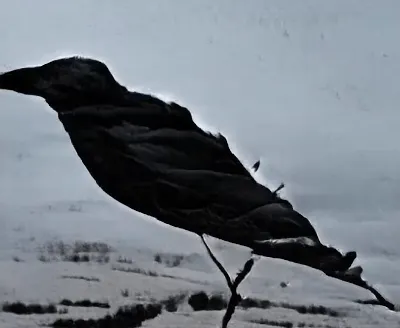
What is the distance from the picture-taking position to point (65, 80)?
43.7 inches

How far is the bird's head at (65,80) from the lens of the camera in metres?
1.11

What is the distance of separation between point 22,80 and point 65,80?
0.26 ft

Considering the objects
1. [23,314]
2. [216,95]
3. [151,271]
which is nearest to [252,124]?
[216,95]

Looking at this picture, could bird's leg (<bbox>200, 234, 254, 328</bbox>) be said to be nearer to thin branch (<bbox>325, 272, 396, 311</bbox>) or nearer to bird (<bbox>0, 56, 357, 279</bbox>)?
bird (<bbox>0, 56, 357, 279</bbox>)

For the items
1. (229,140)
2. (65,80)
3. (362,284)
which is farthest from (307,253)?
(65,80)

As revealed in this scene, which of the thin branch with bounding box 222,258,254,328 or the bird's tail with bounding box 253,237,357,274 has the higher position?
the bird's tail with bounding box 253,237,357,274

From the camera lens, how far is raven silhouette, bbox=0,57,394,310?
1.09 meters

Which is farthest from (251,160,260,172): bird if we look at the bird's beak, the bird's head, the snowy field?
the bird's beak

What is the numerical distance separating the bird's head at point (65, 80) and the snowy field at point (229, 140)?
19mm

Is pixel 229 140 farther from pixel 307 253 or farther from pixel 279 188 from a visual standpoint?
pixel 307 253

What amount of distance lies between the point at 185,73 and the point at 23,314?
49 cm

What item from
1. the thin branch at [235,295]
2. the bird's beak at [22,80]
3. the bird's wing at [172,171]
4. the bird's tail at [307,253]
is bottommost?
the thin branch at [235,295]

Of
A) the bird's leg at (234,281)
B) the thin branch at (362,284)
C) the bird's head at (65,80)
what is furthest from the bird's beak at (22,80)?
the thin branch at (362,284)

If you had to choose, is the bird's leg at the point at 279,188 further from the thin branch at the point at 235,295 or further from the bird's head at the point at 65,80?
the bird's head at the point at 65,80
